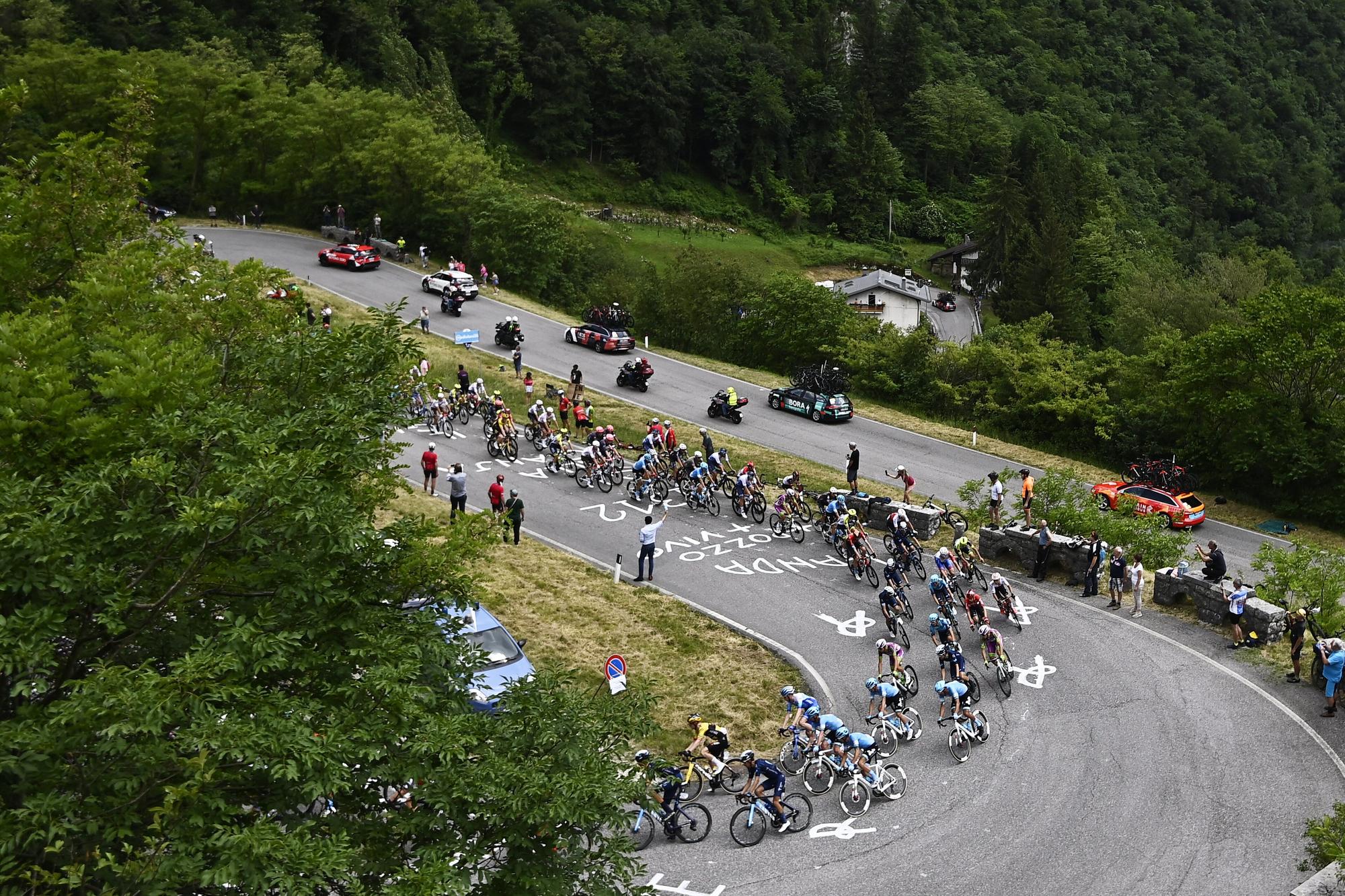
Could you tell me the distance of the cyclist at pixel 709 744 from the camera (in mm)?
17984

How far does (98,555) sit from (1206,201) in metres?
136

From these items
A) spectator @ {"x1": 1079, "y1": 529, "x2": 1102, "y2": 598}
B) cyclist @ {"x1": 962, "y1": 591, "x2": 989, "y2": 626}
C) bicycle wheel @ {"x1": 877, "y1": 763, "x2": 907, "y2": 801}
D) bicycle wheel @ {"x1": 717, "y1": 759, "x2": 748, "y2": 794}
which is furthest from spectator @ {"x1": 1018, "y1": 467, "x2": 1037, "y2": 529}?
bicycle wheel @ {"x1": 717, "y1": 759, "x2": 748, "y2": 794}

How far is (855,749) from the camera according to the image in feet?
59.0

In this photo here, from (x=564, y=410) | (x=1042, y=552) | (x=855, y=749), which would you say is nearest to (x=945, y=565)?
(x=1042, y=552)

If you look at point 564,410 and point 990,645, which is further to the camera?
point 564,410

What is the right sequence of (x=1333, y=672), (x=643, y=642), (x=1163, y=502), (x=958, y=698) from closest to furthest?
(x=958, y=698), (x=1333, y=672), (x=643, y=642), (x=1163, y=502)

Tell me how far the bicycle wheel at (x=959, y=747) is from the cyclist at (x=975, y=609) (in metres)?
4.27

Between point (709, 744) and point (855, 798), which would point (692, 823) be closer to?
point (709, 744)

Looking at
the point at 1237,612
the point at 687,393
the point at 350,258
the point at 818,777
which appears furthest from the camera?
the point at 350,258

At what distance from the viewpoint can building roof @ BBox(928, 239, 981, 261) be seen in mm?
101000

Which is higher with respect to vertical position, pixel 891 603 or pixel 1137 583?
pixel 1137 583

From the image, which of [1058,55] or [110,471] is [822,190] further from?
[110,471]

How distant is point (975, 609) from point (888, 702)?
4.43 m

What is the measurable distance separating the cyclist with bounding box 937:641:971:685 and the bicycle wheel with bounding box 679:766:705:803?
5.01m
